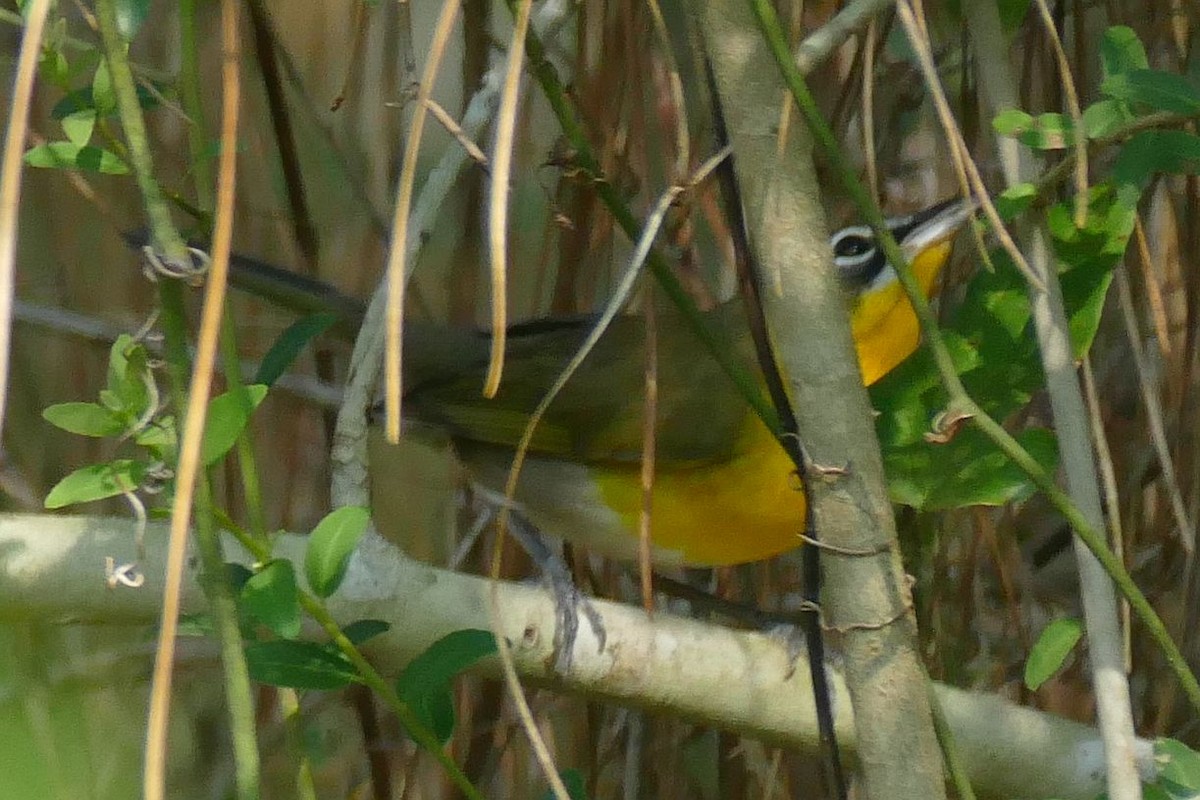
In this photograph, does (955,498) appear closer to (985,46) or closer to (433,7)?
(985,46)

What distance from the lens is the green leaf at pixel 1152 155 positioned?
0.99m

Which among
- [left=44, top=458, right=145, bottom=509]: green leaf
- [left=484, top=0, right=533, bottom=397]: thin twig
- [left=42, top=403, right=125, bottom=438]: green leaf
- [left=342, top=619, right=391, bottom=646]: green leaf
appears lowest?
[left=342, top=619, right=391, bottom=646]: green leaf

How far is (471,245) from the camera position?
1.89 m

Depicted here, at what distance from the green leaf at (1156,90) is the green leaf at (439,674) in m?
0.60

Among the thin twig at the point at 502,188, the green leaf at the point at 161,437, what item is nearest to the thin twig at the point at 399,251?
the thin twig at the point at 502,188

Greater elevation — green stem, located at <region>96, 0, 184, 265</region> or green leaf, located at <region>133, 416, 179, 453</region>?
green stem, located at <region>96, 0, 184, 265</region>

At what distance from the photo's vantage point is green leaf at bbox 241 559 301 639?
2.75ft

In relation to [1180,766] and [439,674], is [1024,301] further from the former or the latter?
[439,674]

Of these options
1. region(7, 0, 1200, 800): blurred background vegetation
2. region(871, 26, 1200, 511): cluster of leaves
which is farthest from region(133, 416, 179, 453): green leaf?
region(871, 26, 1200, 511): cluster of leaves

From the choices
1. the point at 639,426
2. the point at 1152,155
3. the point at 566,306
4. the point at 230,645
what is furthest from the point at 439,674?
the point at 639,426

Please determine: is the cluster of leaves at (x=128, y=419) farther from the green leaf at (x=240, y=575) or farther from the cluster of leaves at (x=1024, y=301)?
the cluster of leaves at (x=1024, y=301)

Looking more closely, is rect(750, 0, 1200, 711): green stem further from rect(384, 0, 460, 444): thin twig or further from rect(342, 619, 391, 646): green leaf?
rect(342, 619, 391, 646): green leaf

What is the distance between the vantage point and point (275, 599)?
85cm

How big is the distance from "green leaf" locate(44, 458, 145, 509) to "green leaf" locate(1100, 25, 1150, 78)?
0.76 metres
